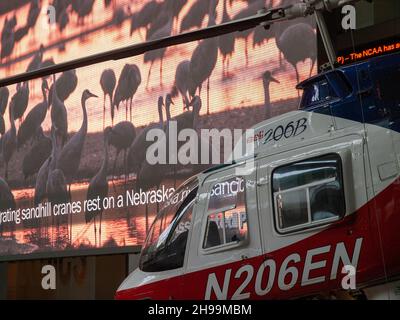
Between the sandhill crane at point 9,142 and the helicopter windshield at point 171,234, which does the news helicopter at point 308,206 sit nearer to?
the helicopter windshield at point 171,234

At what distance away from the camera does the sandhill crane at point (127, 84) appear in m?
8.95

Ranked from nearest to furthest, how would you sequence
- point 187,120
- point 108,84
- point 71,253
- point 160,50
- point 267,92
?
point 267,92 < point 187,120 < point 160,50 < point 108,84 < point 71,253

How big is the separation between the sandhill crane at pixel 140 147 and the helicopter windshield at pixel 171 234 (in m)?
3.03

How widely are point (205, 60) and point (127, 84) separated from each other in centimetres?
131

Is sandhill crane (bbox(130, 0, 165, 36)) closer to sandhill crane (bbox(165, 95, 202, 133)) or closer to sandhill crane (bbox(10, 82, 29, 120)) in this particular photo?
sandhill crane (bbox(165, 95, 202, 133))

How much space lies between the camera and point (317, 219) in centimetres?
438

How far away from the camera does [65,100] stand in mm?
9680

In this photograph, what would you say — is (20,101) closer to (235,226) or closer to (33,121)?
(33,121)

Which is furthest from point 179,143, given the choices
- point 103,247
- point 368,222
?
point 368,222

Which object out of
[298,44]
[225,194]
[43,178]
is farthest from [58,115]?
[225,194]

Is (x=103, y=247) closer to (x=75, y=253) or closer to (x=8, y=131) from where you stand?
(x=75, y=253)

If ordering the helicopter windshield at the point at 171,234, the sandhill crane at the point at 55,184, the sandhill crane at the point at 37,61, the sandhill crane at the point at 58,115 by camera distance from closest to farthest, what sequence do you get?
the helicopter windshield at the point at 171,234 < the sandhill crane at the point at 55,184 < the sandhill crane at the point at 58,115 < the sandhill crane at the point at 37,61

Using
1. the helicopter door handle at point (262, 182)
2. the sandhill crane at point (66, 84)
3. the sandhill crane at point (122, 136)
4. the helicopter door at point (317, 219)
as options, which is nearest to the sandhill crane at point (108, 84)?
the sandhill crane at point (122, 136)

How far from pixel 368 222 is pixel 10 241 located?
687 centimetres
